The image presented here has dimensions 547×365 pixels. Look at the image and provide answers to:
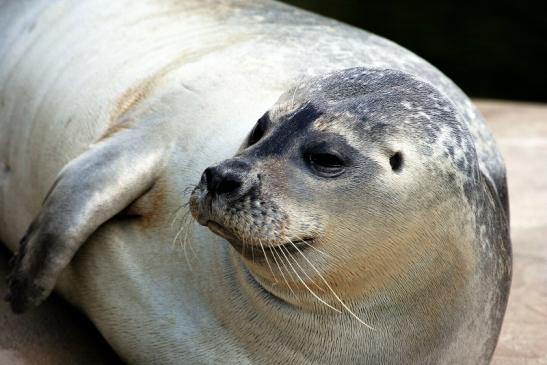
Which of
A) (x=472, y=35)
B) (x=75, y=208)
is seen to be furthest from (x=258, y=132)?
(x=472, y=35)

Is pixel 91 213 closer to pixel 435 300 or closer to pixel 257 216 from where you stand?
pixel 257 216

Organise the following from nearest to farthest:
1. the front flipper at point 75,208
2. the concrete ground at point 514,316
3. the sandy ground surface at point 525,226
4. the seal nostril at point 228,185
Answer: the seal nostril at point 228,185 < the front flipper at point 75,208 < the concrete ground at point 514,316 < the sandy ground surface at point 525,226

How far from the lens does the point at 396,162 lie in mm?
3172

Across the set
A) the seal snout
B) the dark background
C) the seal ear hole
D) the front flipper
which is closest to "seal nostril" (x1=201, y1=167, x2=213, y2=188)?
the seal snout

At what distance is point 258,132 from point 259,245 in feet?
1.35

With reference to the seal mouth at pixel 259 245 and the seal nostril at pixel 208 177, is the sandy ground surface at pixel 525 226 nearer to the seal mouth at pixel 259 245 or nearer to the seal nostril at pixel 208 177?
the seal mouth at pixel 259 245

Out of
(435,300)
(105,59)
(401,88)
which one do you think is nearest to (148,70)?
(105,59)

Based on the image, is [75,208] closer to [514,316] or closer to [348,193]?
[348,193]

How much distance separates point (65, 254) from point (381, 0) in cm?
859

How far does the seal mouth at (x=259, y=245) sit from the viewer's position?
9.98 ft

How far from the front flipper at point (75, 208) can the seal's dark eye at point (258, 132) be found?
0.53 metres

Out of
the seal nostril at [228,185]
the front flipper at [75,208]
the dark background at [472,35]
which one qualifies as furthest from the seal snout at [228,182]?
the dark background at [472,35]

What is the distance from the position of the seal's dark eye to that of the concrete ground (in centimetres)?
106

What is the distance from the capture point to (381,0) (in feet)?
38.8
